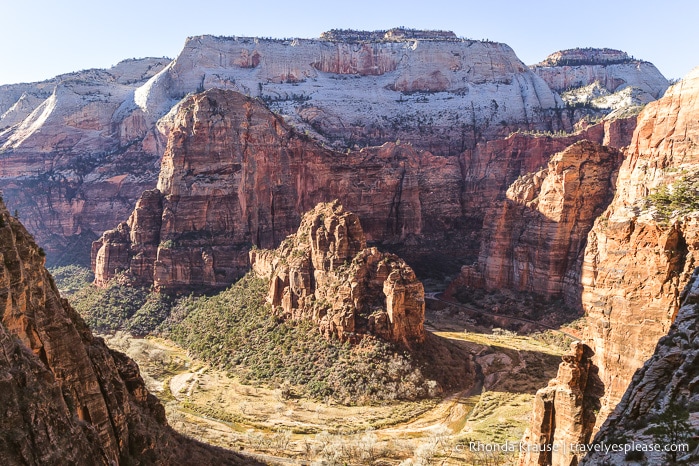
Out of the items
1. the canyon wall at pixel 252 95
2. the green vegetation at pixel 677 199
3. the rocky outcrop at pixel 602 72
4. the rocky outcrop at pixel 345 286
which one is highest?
the rocky outcrop at pixel 602 72

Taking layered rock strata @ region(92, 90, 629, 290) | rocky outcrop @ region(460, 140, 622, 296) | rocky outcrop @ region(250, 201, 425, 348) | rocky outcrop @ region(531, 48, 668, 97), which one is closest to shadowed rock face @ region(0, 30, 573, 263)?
rocky outcrop @ region(531, 48, 668, 97)

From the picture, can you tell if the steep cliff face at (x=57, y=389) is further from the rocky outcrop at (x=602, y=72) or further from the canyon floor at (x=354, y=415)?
the rocky outcrop at (x=602, y=72)

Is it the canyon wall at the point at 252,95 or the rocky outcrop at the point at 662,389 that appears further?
the canyon wall at the point at 252,95

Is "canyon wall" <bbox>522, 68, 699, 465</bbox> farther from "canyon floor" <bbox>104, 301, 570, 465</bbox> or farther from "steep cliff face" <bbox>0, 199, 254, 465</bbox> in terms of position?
"steep cliff face" <bbox>0, 199, 254, 465</bbox>

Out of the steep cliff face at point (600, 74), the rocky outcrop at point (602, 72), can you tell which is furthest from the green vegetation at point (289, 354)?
the rocky outcrop at point (602, 72)

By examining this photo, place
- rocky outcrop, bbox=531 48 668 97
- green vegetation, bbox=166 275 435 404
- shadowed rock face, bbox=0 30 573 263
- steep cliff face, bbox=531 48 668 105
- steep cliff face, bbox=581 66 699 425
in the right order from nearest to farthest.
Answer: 1. steep cliff face, bbox=581 66 699 425
2. green vegetation, bbox=166 275 435 404
3. shadowed rock face, bbox=0 30 573 263
4. steep cliff face, bbox=531 48 668 105
5. rocky outcrop, bbox=531 48 668 97

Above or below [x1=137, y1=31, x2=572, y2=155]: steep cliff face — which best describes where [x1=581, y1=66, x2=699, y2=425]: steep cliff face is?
below

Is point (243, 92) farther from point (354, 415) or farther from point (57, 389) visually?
point (57, 389)

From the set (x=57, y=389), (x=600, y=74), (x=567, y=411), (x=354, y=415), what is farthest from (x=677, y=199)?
(x=600, y=74)
